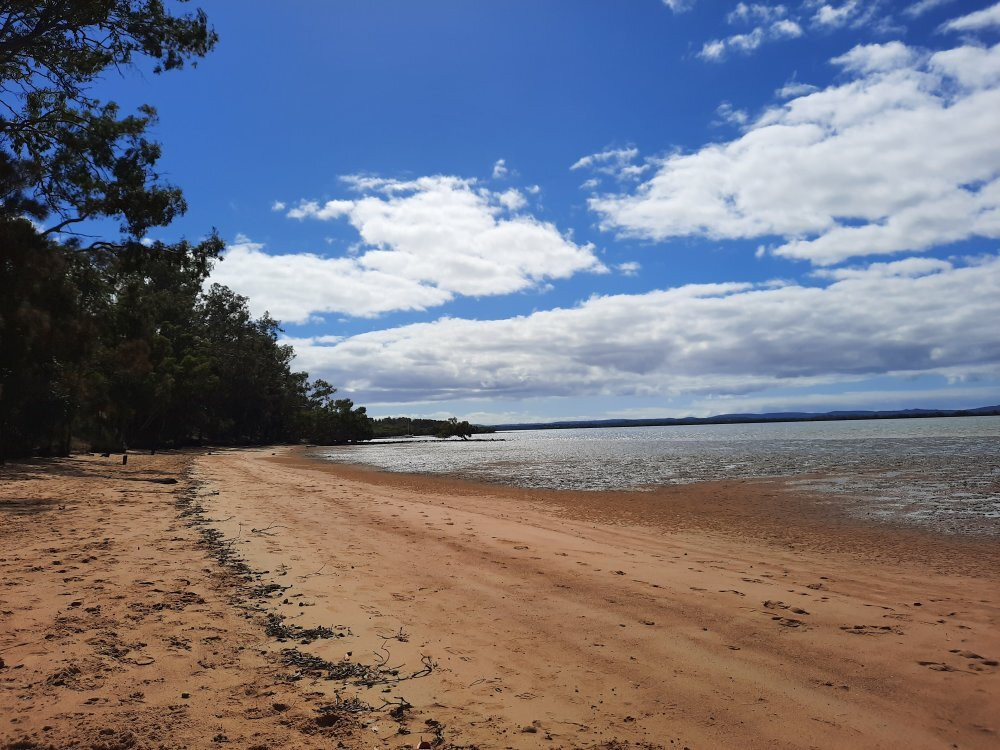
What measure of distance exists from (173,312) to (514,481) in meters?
41.7

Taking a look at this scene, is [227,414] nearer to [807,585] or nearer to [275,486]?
[275,486]

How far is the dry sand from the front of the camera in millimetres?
3953

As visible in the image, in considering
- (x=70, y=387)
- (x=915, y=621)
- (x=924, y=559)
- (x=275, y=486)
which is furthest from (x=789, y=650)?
(x=70, y=387)

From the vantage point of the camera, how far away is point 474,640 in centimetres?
555

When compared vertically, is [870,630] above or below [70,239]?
below

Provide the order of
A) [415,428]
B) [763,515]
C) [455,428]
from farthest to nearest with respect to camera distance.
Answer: [415,428]
[455,428]
[763,515]

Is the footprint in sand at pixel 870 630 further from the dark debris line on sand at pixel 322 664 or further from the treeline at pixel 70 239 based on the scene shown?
the treeline at pixel 70 239

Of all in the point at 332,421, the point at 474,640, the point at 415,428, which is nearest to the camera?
the point at 474,640

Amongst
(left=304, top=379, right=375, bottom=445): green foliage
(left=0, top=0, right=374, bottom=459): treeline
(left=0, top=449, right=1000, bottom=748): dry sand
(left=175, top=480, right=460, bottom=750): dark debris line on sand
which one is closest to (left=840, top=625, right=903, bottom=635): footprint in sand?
(left=0, top=449, right=1000, bottom=748): dry sand

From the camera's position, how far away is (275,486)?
804 inches

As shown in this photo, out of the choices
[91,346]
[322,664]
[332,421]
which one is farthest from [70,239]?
[332,421]

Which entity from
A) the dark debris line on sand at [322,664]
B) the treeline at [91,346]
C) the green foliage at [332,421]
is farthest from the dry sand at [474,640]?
the green foliage at [332,421]

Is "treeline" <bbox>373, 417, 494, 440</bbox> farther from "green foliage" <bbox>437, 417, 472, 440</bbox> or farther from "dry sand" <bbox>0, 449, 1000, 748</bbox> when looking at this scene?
"dry sand" <bbox>0, 449, 1000, 748</bbox>

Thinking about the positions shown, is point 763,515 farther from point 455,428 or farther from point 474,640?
point 455,428
